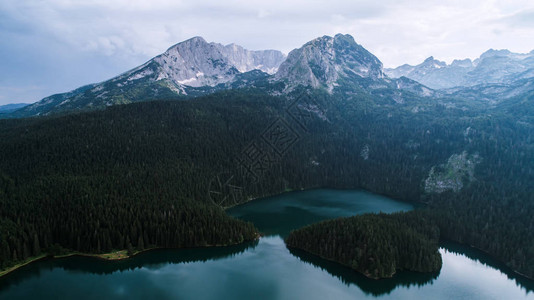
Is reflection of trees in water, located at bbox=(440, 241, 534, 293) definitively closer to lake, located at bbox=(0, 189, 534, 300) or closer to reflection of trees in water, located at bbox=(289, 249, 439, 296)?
lake, located at bbox=(0, 189, 534, 300)

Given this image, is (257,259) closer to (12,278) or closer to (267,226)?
(267,226)

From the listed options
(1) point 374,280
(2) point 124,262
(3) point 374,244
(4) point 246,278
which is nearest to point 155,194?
(2) point 124,262

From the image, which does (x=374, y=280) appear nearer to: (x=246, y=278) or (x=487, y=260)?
(x=246, y=278)

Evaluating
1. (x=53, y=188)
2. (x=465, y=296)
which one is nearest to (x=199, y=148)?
(x=53, y=188)

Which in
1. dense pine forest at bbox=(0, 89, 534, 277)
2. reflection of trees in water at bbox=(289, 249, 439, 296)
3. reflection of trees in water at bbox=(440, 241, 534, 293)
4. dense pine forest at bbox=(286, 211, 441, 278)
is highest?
dense pine forest at bbox=(0, 89, 534, 277)

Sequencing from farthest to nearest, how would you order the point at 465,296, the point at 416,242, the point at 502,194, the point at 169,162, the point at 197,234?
the point at 169,162 < the point at 502,194 < the point at 197,234 < the point at 416,242 < the point at 465,296

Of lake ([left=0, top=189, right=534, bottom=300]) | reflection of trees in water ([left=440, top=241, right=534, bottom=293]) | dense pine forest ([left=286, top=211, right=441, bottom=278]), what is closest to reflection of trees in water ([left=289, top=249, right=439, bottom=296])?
lake ([left=0, top=189, right=534, bottom=300])
